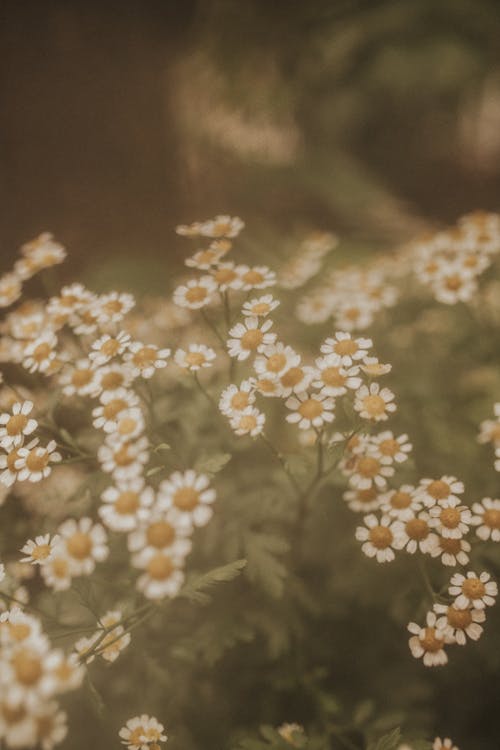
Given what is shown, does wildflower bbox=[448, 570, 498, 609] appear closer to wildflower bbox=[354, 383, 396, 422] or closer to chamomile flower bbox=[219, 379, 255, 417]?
wildflower bbox=[354, 383, 396, 422]

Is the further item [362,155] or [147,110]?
[362,155]

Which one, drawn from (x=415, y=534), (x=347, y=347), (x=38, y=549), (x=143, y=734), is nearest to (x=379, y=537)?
(x=415, y=534)

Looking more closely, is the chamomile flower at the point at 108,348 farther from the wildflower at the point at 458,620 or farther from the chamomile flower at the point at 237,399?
the wildflower at the point at 458,620

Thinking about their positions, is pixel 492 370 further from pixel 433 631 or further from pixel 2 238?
pixel 2 238

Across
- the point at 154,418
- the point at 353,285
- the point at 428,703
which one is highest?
the point at 353,285

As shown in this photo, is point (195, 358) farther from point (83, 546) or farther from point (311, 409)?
point (83, 546)

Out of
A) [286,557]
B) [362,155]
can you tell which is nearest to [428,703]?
[286,557]

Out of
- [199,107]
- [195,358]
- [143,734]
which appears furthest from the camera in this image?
[199,107]

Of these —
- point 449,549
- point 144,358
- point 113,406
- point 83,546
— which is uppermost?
point 144,358
